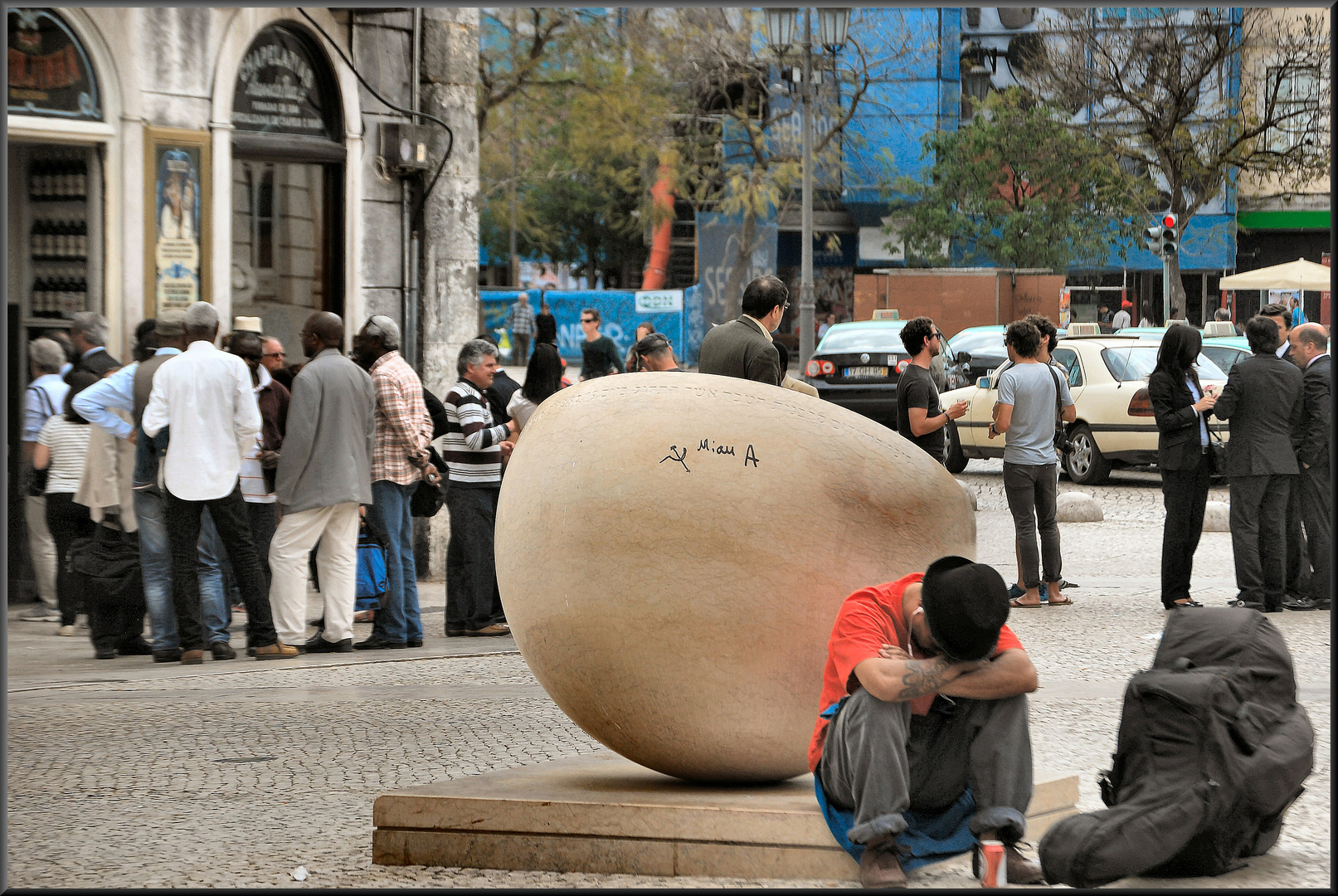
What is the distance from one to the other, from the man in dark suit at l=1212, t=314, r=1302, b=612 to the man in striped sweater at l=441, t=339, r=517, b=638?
4.68 meters

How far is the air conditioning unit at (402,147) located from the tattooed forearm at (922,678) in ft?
28.9

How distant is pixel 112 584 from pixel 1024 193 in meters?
33.0

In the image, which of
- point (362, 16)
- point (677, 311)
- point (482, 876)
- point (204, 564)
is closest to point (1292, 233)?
point (677, 311)

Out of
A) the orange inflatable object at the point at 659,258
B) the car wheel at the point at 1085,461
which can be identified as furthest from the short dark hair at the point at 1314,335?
the orange inflatable object at the point at 659,258

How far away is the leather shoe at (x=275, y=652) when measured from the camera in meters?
8.31

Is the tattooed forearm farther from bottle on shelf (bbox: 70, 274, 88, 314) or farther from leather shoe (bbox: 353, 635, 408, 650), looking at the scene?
bottle on shelf (bbox: 70, 274, 88, 314)

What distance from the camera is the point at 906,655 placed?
396 centimetres

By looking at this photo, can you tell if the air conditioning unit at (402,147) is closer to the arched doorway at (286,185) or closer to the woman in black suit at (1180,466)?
the arched doorway at (286,185)

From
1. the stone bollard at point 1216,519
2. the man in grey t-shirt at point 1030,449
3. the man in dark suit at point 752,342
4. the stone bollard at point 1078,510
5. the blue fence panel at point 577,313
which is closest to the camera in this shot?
the man in dark suit at point 752,342

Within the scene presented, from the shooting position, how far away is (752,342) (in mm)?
6809

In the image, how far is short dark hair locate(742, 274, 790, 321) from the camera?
6.97 meters

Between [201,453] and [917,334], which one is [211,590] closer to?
[201,453]

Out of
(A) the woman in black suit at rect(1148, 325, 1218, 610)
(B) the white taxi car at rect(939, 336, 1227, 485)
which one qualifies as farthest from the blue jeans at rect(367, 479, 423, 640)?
(B) the white taxi car at rect(939, 336, 1227, 485)

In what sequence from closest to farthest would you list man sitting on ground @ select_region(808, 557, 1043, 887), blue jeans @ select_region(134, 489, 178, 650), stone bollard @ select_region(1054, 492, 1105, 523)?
man sitting on ground @ select_region(808, 557, 1043, 887) → blue jeans @ select_region(134, 489, 178, 650) → stone bollard @ select_region(1054, 492, 1105, 523)
